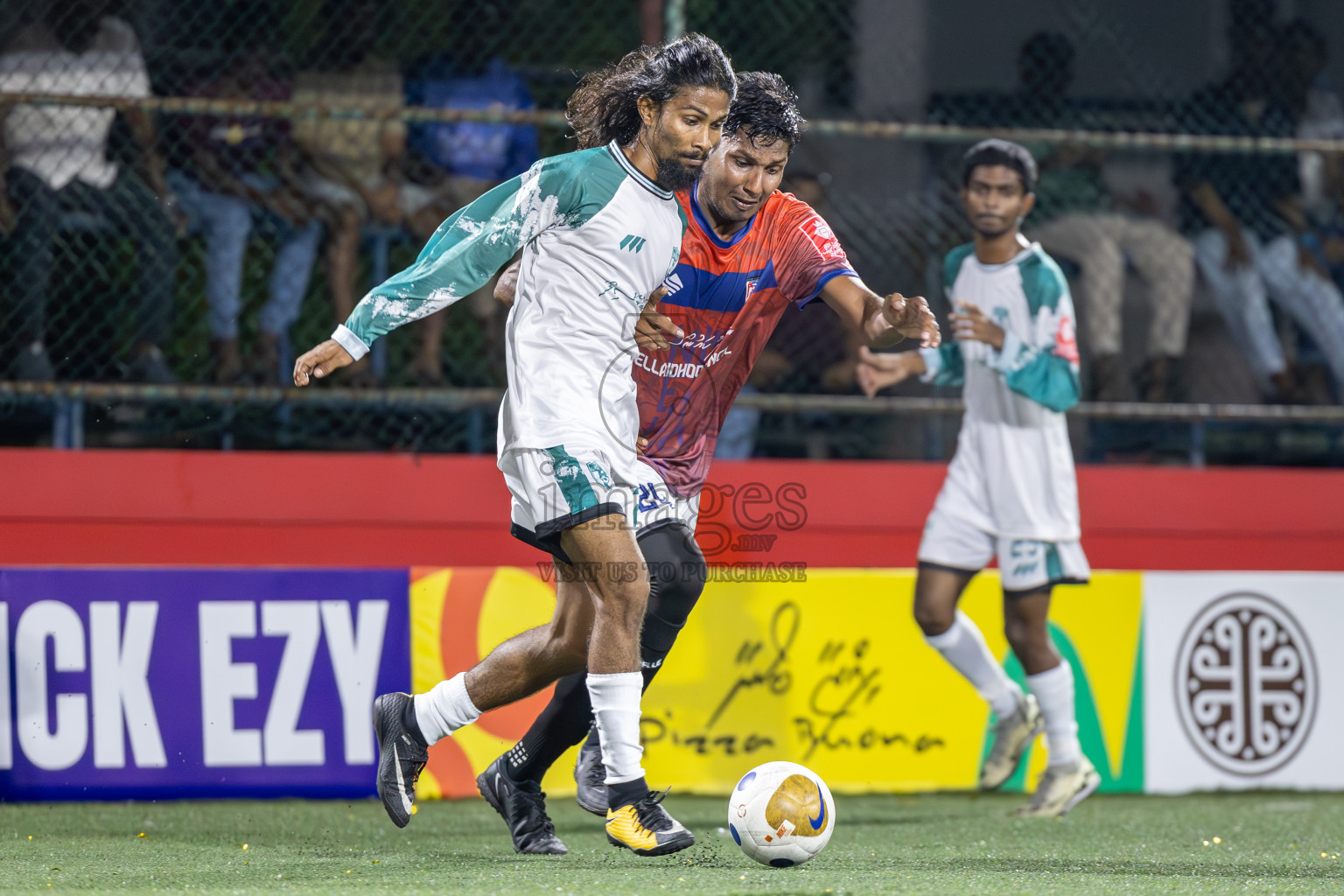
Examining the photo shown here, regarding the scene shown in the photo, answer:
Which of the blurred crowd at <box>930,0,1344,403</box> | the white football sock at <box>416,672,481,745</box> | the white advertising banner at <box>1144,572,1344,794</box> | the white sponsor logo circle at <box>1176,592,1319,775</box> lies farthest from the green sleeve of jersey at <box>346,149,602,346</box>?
the blurred crowd at <box>930,0,1344,403</box>

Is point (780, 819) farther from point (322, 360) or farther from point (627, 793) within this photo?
point (322, 360)

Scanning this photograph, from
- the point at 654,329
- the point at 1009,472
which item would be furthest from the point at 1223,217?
the point at 654,329

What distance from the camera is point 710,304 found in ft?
14.0

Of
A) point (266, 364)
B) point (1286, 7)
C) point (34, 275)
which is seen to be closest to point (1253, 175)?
point (1286, 7)

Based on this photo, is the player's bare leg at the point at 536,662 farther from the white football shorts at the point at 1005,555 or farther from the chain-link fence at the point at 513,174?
the chain-link fence at the point at 513,174

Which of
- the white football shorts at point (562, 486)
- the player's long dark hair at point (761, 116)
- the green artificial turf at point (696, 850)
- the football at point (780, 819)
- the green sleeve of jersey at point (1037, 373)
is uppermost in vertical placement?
the player's long dark hair at point (761, 116)

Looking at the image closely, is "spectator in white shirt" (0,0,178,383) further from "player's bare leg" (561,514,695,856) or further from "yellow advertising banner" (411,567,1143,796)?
"player's bare leg" (561,514,695,856)

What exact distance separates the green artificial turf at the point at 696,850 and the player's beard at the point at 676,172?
1673 mm

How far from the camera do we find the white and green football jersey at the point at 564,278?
3748mm

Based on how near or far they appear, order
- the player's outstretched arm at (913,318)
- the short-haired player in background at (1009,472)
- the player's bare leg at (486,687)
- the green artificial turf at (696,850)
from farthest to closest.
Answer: the short-haired player in background at (1009,472) → the player's bare leg at (486,687) → the player's outstretched arm at (913,318) → the green artificial turf at (696,850)

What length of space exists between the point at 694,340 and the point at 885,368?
1617 mm

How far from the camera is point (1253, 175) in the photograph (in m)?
7.49

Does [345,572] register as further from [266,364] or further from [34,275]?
[34,275]

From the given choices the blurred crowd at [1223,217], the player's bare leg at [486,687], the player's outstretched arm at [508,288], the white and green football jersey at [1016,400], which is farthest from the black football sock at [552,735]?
the blurred crowd at [1223,217]
